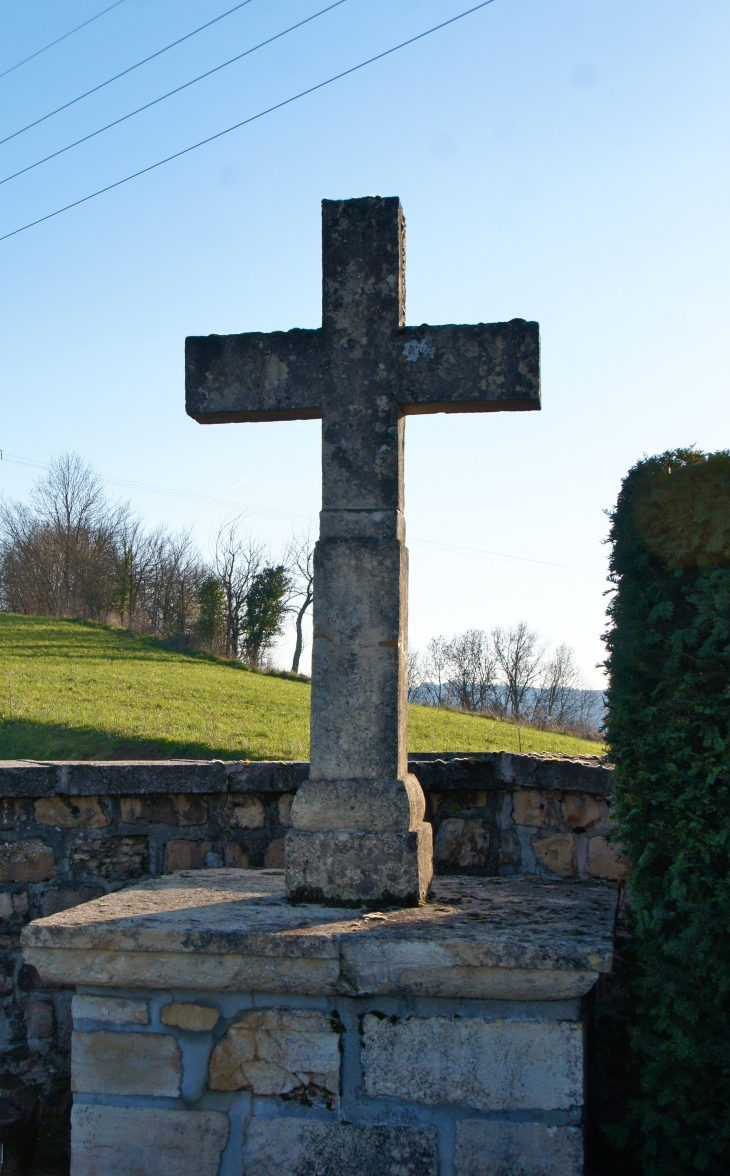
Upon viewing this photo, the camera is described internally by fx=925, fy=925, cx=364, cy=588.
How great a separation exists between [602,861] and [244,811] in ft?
5.65

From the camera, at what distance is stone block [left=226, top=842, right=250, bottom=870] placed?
4562mm

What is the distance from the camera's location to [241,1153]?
2893 mm

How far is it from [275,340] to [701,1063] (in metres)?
2.91

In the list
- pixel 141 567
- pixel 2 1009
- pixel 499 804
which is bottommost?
pixel 2 1009

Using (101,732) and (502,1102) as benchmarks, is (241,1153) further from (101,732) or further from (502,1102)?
(101,732)

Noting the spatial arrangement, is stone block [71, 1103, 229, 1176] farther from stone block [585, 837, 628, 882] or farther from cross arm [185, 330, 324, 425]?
cross arm [185, 330, 324, 425]

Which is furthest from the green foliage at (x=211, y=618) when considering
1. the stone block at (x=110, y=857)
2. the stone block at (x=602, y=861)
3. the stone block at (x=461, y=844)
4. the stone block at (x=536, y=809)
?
the stone block at (x=602, y=861)

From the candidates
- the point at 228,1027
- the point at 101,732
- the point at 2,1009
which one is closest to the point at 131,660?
the point at 101,732

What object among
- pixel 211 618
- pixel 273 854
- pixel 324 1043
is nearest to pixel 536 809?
pixel 273 854

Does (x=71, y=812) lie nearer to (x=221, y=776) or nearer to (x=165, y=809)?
(x=165, y=809)

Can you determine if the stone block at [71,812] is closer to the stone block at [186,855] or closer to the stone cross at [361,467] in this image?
the stone block at [186,855]

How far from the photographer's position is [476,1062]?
2.81 meters

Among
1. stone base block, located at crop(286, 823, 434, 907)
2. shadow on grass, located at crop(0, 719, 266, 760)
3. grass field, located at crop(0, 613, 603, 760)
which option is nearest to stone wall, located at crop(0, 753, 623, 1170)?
stone base block, located at crop(286, 823, 434, 907)

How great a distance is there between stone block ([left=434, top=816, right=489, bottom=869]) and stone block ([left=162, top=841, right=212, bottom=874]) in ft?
3.76
